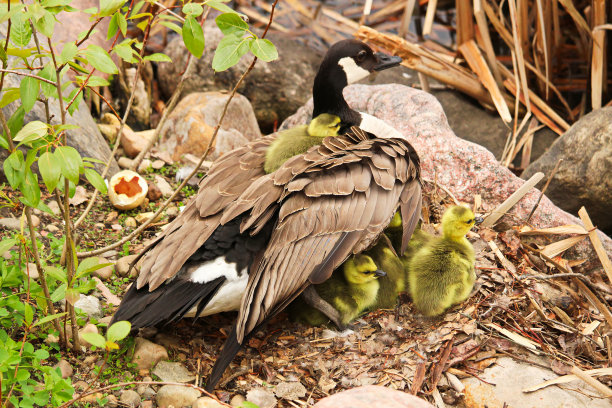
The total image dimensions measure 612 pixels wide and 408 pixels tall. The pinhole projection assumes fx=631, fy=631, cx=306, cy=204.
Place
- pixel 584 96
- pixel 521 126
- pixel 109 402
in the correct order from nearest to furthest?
pixel 109 402
pixel 521 126
pixel 584 96

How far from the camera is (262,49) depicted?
8.35 feet

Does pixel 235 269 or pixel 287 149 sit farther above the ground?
pixel 287 149

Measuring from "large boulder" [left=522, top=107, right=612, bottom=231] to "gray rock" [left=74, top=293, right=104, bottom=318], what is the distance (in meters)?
3.48

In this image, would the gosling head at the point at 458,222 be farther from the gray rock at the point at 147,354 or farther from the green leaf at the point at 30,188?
the green leaf at the point at 30,188

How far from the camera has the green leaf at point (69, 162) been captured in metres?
2.26

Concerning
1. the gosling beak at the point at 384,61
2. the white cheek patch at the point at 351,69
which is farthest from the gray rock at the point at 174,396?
the gosling beak at the point at 384,61

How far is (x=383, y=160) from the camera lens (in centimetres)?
345

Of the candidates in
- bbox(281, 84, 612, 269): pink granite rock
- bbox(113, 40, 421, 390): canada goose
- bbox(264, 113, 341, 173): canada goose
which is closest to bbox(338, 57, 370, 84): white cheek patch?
bbox(264, 113, 341, 173): canada goose

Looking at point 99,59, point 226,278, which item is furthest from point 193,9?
point 226,278

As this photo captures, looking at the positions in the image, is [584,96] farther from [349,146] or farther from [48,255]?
[48,255]

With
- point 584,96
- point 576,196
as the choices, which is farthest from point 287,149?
point 584,96

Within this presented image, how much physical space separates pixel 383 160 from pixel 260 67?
130 inches

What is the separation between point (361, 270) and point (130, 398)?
4.18ft

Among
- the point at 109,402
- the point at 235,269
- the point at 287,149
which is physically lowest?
→ the point at 109,402
